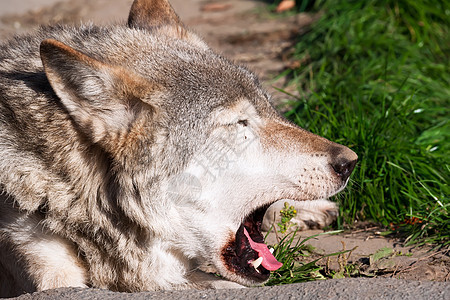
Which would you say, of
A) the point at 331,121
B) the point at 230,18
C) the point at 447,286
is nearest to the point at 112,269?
the point at 447,286

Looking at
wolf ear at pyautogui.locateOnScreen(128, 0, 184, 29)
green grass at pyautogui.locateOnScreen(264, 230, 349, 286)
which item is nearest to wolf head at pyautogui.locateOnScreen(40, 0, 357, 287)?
green grass at pyautogui.locateOnScreen(264, 230, 349, 286)

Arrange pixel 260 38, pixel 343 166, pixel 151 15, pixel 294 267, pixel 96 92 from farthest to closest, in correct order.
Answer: pixel 260 38, pixel 151 15, pixel 294 267, pixel 343 166, pixel 96 92

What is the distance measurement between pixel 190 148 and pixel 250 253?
754 mm

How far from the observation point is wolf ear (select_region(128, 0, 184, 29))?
13.2 ft

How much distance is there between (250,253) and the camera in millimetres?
3457

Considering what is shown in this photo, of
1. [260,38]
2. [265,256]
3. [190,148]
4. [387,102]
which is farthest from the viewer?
[260,38]

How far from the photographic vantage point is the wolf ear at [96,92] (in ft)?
9.60

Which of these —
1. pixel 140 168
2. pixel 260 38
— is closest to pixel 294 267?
pixel 140 168

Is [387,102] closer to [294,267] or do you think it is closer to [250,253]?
[294,267]

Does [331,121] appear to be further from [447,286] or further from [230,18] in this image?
[230,18]

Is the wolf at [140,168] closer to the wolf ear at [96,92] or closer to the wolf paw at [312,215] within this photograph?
the wolf ear at [96,92]

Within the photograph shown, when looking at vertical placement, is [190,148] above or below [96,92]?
below

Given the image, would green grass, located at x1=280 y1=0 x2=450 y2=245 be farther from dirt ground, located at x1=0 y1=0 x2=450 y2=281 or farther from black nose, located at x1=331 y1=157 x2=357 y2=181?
black nose, located at x1=331 y1=157 x2=357 y2=181

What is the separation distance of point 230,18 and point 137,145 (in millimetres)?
6148
